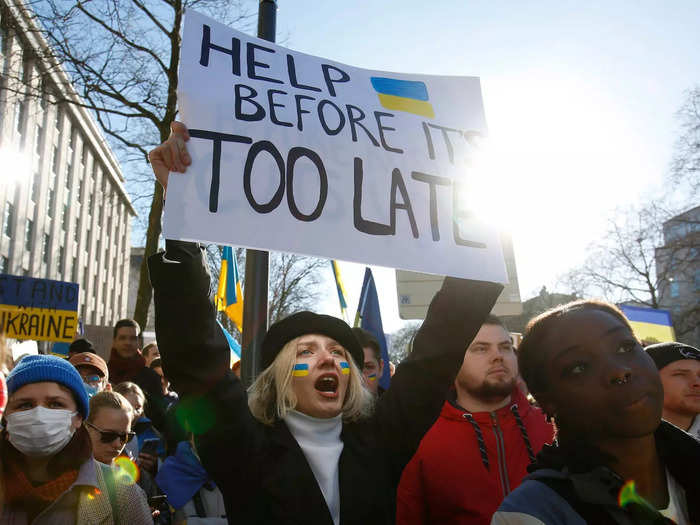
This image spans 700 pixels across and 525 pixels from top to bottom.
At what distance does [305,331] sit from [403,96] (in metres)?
1.09

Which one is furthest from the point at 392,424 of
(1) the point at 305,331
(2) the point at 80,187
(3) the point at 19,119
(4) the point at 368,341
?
(2) the point at 80,187

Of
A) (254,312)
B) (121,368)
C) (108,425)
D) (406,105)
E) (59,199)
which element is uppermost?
(59,199)

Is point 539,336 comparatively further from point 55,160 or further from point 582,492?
point 55,160

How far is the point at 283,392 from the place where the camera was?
7.19 feet

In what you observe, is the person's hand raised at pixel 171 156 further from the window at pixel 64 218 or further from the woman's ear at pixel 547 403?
the window at pixel 64 218

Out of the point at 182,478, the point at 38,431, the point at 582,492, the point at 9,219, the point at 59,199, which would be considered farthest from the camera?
the point at 59,199

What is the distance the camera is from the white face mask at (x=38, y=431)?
8.04 ft

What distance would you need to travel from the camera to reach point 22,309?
28.2ft

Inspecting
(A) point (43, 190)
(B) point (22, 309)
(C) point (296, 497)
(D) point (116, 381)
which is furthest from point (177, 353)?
(A) point (43, 190)

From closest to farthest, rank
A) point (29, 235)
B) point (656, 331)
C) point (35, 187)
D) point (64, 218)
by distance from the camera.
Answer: point (656, 331) → point (29, 235) → point (35, 187) → point (64, 218)

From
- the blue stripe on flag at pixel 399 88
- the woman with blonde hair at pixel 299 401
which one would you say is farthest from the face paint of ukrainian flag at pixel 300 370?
the blue stripe on flag at pixel 399 88

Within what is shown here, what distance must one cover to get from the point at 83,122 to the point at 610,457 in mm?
40860

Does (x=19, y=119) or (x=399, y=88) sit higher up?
(x=19, y=119)

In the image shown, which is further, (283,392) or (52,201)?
(52,201)
